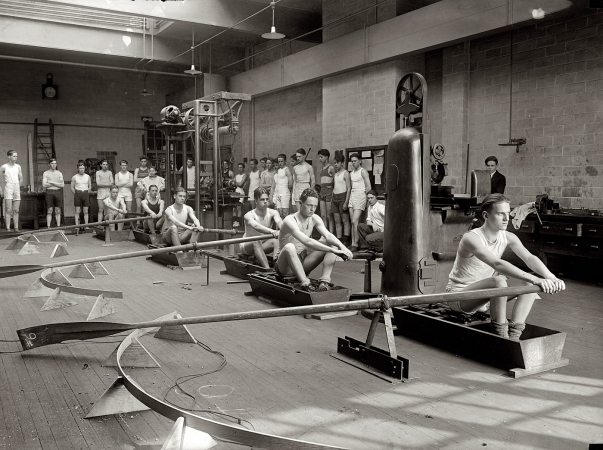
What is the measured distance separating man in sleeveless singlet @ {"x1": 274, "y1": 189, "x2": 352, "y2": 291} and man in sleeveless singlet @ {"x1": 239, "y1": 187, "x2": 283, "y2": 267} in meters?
0.99

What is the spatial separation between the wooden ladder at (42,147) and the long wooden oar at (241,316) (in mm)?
14929

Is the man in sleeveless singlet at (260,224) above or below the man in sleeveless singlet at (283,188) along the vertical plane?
below

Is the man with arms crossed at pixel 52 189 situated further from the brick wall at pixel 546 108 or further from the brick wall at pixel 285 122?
the brick wall at pixel 546 108

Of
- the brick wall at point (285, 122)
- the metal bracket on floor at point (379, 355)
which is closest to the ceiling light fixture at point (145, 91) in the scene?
the brick wall at point (285, 122)

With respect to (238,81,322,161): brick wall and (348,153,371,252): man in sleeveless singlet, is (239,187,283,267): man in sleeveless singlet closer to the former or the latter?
(348,153,371,252): man in sleeveless singlet

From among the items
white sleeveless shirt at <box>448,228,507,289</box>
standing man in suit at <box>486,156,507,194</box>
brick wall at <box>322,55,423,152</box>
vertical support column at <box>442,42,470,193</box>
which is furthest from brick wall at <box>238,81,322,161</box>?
white sleeveless shirt at <box>448,228,507,289</box>

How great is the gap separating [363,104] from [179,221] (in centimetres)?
464

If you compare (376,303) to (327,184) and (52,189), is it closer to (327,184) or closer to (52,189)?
(327,184)

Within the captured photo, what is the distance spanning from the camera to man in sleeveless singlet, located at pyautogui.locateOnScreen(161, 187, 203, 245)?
30.2 ft

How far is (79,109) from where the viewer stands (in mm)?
18438

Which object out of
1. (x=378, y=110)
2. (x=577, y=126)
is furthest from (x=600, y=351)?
(x=378, y=110)

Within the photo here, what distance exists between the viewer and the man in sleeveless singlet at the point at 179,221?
9219mm

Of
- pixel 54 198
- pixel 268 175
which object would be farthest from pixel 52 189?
pixel 268 175

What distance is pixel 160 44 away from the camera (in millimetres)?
15719
